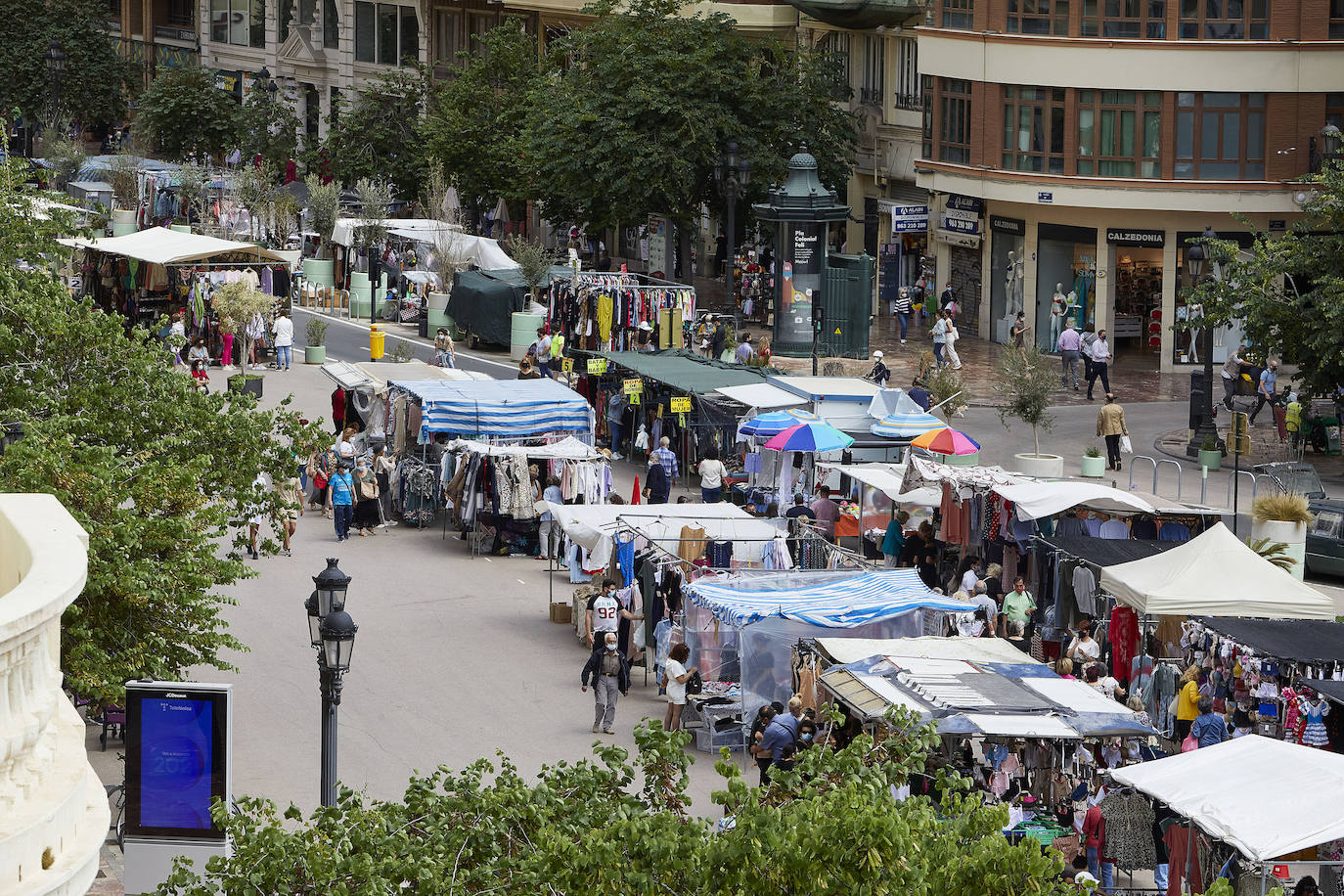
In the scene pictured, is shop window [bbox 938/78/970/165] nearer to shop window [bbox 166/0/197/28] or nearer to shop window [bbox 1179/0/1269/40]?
shop window [bbox 1179/0/1269/40]

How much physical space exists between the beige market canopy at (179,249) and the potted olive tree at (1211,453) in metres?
21.8

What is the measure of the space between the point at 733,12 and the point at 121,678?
47663 mm

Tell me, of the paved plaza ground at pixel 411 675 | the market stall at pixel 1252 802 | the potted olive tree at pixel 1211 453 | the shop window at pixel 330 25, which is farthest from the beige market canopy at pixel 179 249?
the shop window at pixel 330 25

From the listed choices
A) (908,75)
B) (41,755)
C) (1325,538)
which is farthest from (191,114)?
(41,755)

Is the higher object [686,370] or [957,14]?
[957,14]

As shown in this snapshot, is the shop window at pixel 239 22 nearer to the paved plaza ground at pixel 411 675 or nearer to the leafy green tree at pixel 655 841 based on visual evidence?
the paved plaza ground at pixel 411 675

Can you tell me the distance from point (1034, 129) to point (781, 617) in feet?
101

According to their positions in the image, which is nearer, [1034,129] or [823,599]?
[823,599]

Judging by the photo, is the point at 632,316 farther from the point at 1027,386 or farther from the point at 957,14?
the point at 957,14

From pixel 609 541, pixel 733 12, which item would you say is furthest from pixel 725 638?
pixel 733 12

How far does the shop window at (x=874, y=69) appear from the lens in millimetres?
60062

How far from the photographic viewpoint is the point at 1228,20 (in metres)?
48.8

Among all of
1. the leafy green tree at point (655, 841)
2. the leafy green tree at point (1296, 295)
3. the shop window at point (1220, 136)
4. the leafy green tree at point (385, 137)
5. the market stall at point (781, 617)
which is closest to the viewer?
the leafy green tree at point (655, 841)

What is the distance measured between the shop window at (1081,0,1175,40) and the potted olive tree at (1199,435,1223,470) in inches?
555
